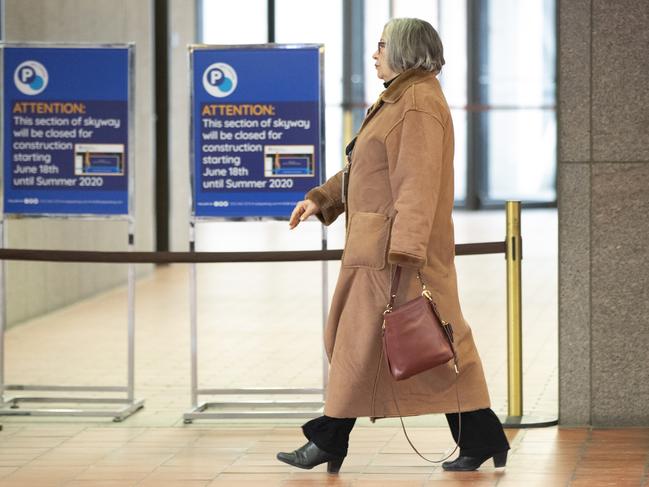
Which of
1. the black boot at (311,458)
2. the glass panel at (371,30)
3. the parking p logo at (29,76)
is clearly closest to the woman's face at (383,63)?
the black boot at (311,458)

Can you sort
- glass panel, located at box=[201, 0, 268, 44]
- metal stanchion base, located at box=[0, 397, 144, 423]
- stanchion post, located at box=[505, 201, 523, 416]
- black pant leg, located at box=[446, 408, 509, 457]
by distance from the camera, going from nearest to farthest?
black pant leg, located at box=[446, 408, 509, 457]
stanchion post, located at box=[505, 201, 523, 416]
metal stanchion base, located at box=[0, 397, 144, 423]
glass panel, located at box=[201, 0, 268, 44]

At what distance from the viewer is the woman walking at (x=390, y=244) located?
4914 millimetres

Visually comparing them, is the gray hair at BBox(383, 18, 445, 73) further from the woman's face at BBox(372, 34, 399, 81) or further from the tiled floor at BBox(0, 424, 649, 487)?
the tiled floor at BBox(0, 424, 649, 487)

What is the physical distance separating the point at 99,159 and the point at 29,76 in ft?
1.74

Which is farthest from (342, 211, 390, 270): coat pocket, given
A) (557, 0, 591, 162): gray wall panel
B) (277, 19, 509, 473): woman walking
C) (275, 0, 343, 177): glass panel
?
(275, 0, 343, 177): glass panel

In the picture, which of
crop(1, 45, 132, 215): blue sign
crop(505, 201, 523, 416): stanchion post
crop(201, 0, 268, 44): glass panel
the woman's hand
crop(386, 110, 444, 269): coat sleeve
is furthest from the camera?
crop(201, 0, 268, 44): glass panel

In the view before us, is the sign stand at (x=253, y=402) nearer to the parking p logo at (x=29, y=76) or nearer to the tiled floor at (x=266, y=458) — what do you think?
the tiled floor at (x=266, y=458)

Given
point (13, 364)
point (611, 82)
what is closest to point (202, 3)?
point (13, 364)

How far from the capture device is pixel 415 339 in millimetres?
4785

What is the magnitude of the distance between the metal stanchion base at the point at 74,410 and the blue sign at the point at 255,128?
100cm

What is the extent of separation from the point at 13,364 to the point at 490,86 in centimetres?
1853

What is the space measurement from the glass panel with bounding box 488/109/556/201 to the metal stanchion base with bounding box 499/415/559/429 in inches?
779

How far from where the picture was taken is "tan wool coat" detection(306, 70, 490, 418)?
4.91 metres

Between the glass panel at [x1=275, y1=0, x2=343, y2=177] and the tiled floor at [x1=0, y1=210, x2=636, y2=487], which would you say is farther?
the glass panel at [x1=275, y1=0, x2=343, y2=177]
